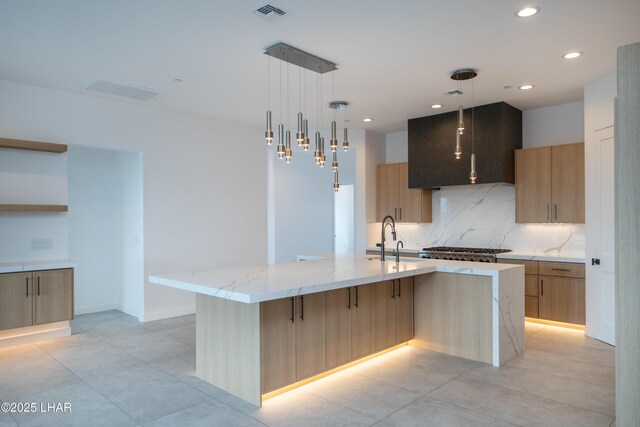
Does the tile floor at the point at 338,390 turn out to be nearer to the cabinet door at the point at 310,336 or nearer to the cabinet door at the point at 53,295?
the cabinet door at the point at 310,336

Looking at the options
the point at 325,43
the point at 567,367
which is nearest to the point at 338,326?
the point at 567,367

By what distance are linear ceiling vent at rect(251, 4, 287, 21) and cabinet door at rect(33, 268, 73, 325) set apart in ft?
12.0

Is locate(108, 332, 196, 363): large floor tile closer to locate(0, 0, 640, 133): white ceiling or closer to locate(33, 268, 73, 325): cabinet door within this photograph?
locate(33, 268, 73, 325): cabinet door

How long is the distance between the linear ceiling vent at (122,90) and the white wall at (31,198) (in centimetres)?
95

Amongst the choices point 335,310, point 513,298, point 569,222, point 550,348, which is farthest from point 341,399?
point 569,222

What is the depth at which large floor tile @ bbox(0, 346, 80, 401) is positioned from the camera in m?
3.53

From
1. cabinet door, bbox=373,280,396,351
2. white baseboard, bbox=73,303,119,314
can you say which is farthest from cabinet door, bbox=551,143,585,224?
white baseboard, bbox=73,303,119,314

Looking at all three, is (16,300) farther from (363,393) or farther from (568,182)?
(568,182)

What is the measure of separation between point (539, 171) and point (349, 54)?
10.5 feet

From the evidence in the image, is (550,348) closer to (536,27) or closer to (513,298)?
(513,298)

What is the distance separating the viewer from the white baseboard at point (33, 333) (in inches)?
187

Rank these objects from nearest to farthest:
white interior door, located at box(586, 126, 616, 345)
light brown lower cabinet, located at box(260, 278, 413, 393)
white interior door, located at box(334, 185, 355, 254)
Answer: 1. light brown lower cabinet, located at box(260, 278, 413, 393)
2. white interior door, located at box(586, 126, 616, 345)
3. white interior door, located at box(334, 185, 355, 254)

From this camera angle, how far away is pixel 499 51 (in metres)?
3.99

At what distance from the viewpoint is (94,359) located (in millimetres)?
4281
